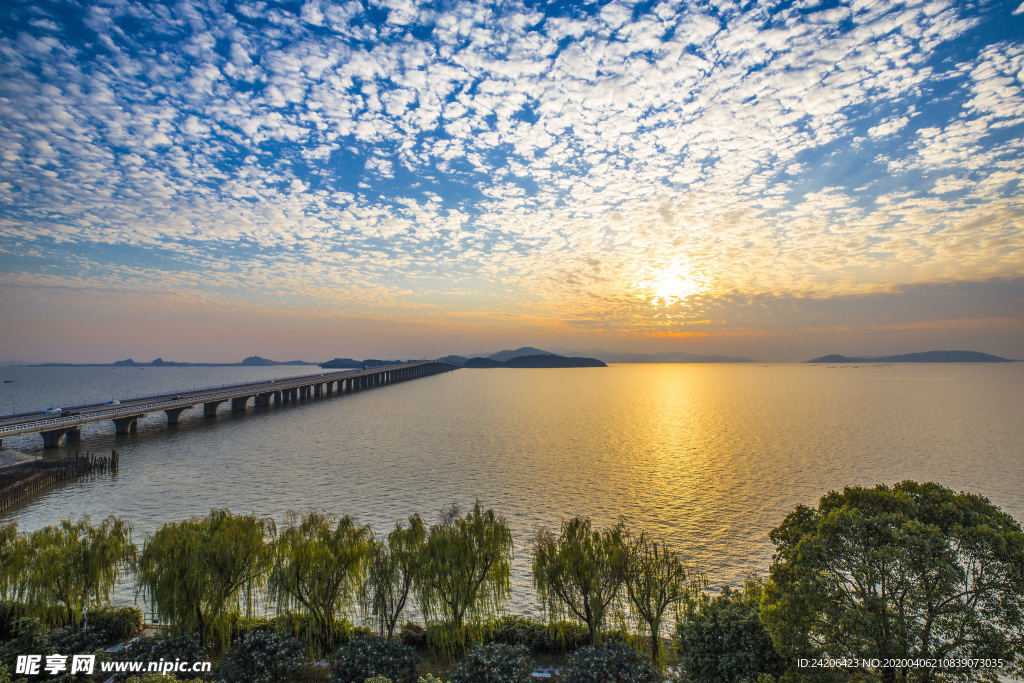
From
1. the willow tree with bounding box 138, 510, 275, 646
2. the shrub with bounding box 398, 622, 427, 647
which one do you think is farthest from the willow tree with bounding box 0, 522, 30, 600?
the shrub with bounding box 398, 622, 427, 647

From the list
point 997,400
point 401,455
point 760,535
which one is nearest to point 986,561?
point 760,535

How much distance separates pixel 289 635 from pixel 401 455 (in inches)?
1622

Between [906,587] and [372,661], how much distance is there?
16.8m

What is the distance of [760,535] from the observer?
107ft

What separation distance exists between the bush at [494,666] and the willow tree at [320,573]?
5571 mm

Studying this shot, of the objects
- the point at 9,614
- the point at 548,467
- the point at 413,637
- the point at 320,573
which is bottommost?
the point at 548,467

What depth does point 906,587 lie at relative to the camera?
515 inches

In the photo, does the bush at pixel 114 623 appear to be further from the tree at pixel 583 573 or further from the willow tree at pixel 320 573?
the tree at pixel 583 573

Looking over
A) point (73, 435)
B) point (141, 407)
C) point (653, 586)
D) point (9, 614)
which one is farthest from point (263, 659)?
point (141, 407)

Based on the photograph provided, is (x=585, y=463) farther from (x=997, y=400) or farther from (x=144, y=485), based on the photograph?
(x=997, y=400)

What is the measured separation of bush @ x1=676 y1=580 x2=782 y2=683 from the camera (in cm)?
1510

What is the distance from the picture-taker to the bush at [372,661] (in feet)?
51.7

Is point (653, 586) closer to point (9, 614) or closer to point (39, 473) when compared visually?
point (9, 614)

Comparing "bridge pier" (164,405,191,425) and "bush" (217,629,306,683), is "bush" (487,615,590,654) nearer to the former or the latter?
"bush" (217,629,306,683)
